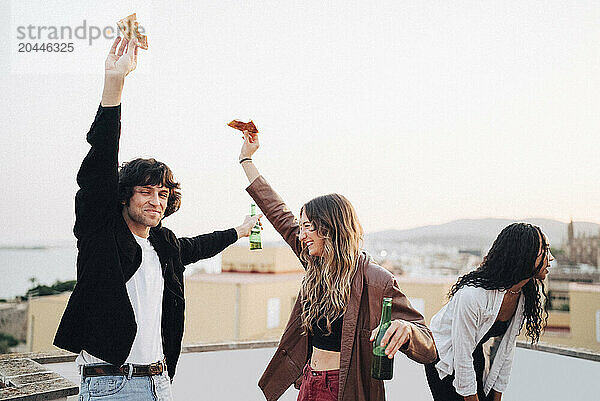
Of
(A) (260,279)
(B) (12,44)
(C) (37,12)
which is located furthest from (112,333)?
(A) (260,279)

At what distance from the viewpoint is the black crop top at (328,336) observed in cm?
186

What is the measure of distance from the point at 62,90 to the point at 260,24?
7.16 ft

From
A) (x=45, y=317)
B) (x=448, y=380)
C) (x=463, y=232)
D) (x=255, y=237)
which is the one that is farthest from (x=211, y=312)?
(x=448, y=380)

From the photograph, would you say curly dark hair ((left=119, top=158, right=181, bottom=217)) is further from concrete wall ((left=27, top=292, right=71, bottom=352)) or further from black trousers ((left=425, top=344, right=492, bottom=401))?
concrete wall ((left=27, top=292, right=71, bottom=352))

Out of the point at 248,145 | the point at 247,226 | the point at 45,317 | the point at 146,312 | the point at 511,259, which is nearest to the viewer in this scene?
the point at 146,312

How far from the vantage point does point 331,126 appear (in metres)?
7.45

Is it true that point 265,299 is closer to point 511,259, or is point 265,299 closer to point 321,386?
point 511,259

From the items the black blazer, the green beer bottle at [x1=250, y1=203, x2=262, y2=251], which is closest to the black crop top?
the black blazer

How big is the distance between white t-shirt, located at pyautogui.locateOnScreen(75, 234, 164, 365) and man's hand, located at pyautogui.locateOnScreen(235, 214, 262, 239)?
67 centimetres

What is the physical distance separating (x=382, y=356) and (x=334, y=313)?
19cm

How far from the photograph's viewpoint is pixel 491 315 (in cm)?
220

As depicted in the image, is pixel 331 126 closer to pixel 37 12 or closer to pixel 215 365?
pixel 37 12

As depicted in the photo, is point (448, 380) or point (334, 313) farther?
point (448, 380)

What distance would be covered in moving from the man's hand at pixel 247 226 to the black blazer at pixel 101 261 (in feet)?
2.48
